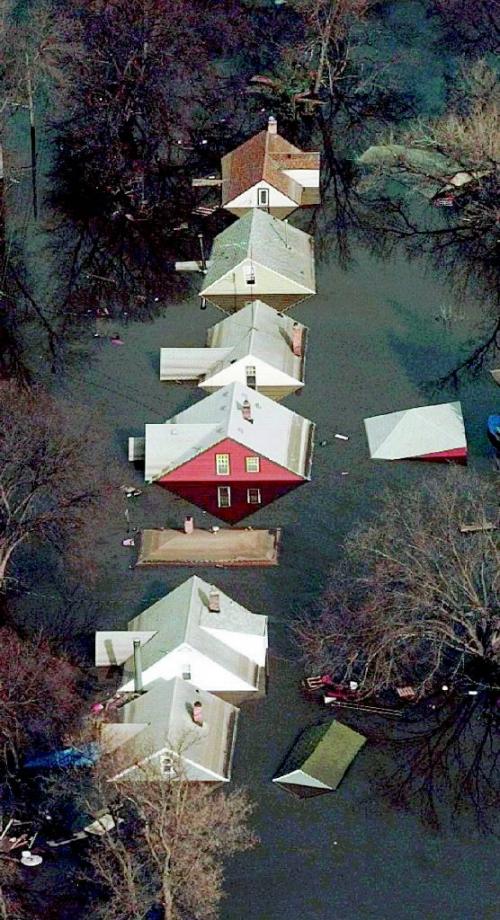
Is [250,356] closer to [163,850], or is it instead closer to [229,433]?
[229,433]

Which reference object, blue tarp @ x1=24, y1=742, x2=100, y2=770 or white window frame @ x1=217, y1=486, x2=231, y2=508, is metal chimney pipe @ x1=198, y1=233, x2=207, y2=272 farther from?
blue tarp @ x1=24, y1=742, x2=100, y2=770

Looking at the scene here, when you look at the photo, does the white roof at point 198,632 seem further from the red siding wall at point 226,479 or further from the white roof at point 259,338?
the white roof at point 259,338

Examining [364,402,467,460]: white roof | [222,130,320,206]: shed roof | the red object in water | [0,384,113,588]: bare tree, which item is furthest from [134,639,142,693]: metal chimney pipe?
[222,130,320,206]: shed roof

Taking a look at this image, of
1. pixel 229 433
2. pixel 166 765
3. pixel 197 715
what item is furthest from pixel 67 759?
pixel 229 433

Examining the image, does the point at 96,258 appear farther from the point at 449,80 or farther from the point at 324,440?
the point at 449,80

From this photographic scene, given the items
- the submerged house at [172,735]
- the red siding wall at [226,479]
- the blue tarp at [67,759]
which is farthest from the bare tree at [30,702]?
the red siding wall at [226,479]

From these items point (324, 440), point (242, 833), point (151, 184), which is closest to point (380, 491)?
point (324, 440)
